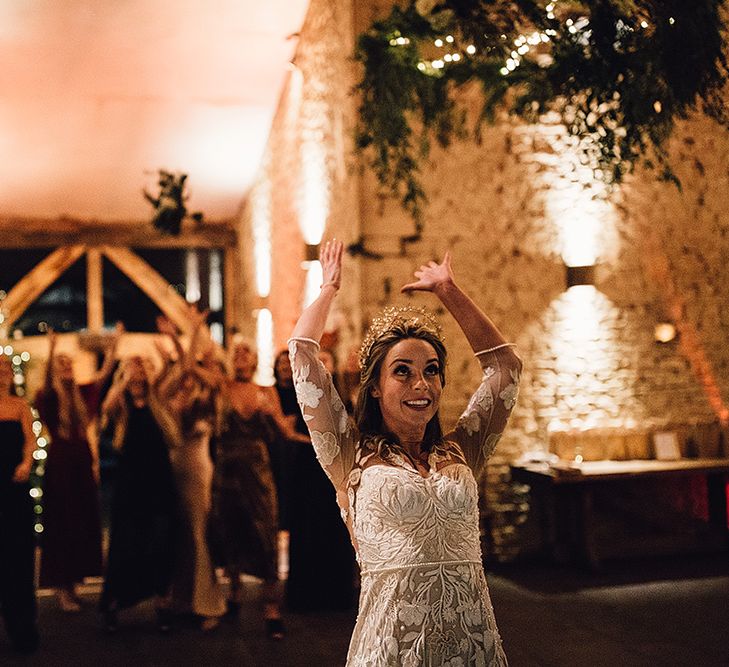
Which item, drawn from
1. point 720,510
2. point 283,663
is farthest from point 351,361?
point 720,510

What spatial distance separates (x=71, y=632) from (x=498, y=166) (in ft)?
13.3

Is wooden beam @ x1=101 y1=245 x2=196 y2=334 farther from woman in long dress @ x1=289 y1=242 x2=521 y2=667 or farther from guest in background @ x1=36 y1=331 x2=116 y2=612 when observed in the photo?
woman in long dress @ x1=289 y1=242 x2=521 y2=667

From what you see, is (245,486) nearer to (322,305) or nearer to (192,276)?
(322,305)

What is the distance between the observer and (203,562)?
5336mm

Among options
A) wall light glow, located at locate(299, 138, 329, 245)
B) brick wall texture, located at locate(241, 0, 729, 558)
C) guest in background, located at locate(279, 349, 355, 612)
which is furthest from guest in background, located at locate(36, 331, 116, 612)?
wall light glow, located at locate(299, 138, 329, 245)

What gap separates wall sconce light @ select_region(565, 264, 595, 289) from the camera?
22.6ft

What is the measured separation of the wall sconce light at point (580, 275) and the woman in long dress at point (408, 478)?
4822 millimetres

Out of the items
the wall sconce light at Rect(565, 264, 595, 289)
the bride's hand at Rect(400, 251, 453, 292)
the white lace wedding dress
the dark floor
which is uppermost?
the wall sconce light at Rect(565, 264, 595, 289)

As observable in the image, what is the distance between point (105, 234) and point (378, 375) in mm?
8972

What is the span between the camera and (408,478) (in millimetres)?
1994

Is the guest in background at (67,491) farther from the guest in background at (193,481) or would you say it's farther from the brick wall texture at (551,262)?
the brick wall texture at (551,262)

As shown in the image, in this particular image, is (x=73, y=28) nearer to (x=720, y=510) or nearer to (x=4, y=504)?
(x=4, y=504)

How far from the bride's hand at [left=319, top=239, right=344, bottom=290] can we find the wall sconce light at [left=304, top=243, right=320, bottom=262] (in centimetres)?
544

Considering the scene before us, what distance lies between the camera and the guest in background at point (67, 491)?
5.87 m
